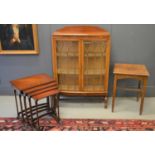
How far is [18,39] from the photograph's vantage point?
337 cm

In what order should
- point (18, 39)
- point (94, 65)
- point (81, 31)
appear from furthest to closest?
1. point (18, 39)
2. point (94, 65)
3. point (81, 31)

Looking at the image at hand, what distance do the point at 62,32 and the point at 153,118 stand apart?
190 cm

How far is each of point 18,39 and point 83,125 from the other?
1810 millimetres

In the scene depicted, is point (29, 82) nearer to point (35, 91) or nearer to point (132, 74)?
point (35, 91)

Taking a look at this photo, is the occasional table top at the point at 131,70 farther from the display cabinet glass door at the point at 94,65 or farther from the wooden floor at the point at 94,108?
the wooden floor at the point at 94,108

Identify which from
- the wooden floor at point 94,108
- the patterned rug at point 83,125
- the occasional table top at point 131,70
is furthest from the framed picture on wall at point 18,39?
the occasional table top at point 131,70

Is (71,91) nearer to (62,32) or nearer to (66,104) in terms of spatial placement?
(66,104)

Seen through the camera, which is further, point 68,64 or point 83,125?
point 68,64

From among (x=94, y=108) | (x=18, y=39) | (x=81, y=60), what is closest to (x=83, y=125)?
(x=94, y=108)

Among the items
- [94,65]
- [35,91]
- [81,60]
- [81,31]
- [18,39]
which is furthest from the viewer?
[18,39]

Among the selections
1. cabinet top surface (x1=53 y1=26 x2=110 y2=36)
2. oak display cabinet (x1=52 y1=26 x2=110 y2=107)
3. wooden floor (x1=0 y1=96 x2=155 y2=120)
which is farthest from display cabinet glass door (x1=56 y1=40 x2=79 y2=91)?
wooden floor (x1=0 y1=96 x2=155 y2=120)

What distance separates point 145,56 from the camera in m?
3.42

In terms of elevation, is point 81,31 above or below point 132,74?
above

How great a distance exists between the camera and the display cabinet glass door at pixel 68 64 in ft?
10.0
